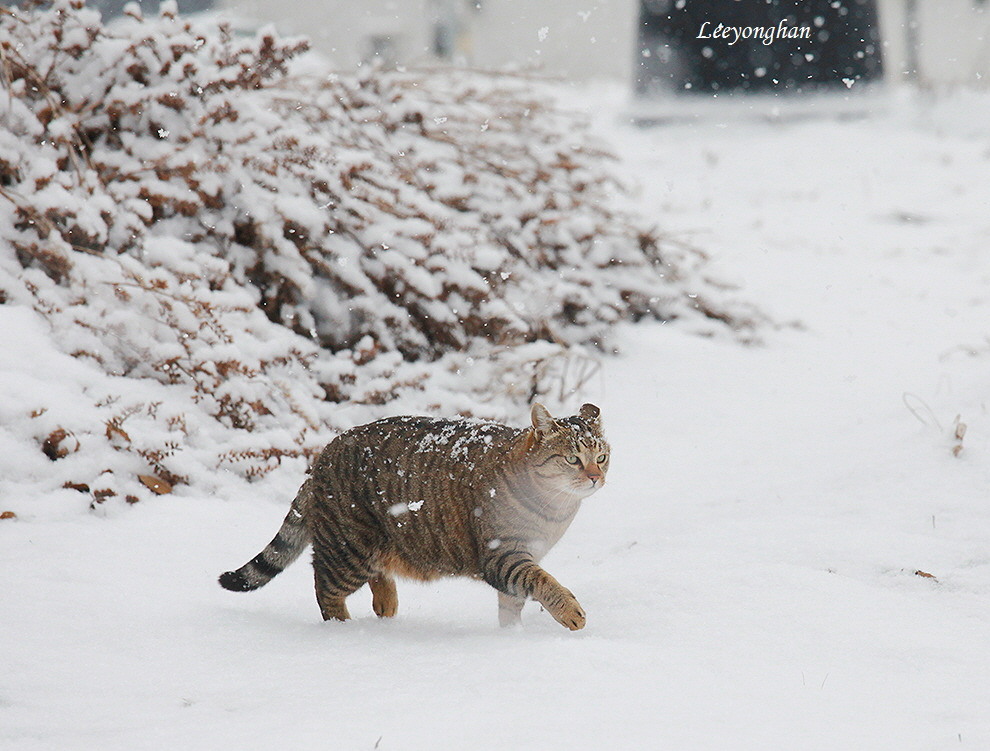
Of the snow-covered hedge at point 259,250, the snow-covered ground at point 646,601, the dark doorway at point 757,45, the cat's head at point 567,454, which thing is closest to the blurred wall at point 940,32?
the dark doorway at point 757,45

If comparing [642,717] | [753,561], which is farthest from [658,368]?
[642,717]

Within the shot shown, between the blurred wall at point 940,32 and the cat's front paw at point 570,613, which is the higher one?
the blurred wall at point 940,32

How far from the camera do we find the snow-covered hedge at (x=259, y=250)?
4.84m

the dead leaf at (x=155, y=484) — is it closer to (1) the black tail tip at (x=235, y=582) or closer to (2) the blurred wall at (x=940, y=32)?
(1) the black tail tip at (x=235, y=582)

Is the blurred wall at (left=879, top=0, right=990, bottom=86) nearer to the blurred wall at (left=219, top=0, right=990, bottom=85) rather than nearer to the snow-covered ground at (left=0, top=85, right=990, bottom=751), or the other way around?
the blurred wall at (left=219, top=0, right=990, bottom=85)

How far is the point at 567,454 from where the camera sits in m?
3.27

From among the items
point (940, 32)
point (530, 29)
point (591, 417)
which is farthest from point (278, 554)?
point (940, 32)

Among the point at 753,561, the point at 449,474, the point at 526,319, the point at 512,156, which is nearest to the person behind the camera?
the point at 449,474

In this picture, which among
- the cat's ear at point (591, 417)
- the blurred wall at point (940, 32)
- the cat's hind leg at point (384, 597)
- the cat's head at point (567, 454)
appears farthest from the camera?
the blurred wall at point (940, 32)

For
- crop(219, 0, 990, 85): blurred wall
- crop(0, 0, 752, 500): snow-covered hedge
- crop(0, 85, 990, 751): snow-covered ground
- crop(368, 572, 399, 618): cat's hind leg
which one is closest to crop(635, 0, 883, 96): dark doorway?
crop(0, 0, 752, 500): snow-covered hedge

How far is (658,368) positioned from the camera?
662 cm

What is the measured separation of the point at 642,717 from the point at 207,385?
3193 millimetres

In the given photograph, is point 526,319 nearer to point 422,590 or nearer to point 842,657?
point 422,590

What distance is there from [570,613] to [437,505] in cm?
69
